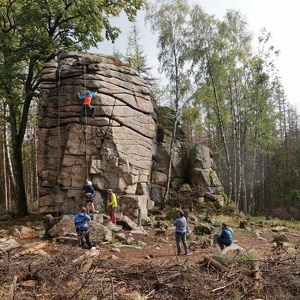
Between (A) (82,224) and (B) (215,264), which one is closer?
(B) (215,264)

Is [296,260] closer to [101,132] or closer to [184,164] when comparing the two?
[101,132]

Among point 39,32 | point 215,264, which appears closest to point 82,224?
point 215,264

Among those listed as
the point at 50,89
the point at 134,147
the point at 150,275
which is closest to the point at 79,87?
the point at 50,89

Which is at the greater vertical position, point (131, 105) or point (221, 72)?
point (221, 72)

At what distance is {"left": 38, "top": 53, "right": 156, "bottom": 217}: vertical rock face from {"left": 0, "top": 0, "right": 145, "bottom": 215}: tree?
1849 millimetres

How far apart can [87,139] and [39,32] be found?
7090 millimetres

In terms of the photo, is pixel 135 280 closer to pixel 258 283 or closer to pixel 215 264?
pixel 215 264

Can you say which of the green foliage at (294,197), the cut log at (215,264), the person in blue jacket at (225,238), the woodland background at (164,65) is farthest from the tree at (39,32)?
the green foliage at (294,197)

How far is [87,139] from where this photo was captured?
53.0 ft

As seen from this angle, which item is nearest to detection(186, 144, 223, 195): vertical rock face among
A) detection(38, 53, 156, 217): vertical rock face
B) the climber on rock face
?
detection(38, 53, 156, 217): vertical rock face

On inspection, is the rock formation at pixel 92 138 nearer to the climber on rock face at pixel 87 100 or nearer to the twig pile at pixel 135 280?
the climber on rock face at pixel 87 100

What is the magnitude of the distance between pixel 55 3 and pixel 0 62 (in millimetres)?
4492

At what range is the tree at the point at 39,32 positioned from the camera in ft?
56.6

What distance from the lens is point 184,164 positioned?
25.5m
